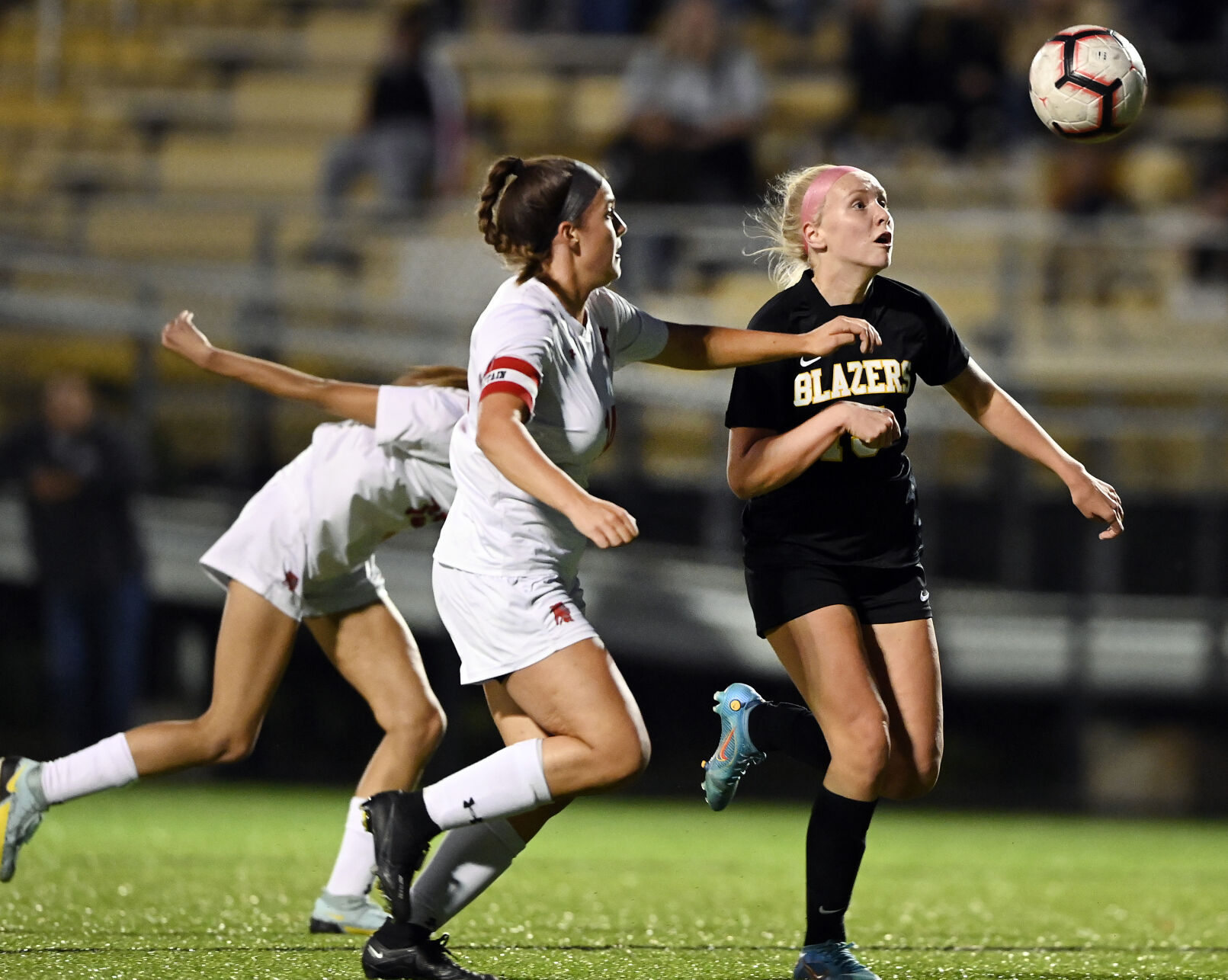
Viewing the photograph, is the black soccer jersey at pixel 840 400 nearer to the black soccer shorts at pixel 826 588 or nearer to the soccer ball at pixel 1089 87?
the black soccer shorts at pixel 826 588

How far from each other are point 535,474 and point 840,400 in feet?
3.28

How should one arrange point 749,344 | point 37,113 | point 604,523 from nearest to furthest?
point 604,523, point 749,344, point 37,113

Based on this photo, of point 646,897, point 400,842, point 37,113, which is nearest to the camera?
point 400,842

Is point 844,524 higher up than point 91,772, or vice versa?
point 844,524

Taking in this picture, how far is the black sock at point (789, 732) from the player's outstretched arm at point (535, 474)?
97 cm

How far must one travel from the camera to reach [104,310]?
10.2 m

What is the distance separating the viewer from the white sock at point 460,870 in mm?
4297

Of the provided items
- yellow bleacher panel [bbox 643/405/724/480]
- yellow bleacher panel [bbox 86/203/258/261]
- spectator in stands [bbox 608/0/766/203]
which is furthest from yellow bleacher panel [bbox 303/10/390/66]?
yellow bleacher panel [bbox 643/405/724/480]

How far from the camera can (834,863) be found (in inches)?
168

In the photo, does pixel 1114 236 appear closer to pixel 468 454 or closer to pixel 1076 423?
pixel 1076 423

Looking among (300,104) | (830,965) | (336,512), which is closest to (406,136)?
(300,104)

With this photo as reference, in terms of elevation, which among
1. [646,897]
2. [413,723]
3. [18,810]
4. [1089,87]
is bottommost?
[646,897]

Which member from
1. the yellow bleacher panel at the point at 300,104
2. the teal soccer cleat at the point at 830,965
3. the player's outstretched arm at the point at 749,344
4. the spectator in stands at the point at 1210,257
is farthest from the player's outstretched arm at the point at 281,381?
the yellow bleacher panel at the point at 300,104

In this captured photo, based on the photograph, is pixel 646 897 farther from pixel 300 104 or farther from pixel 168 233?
pixel 300 104
